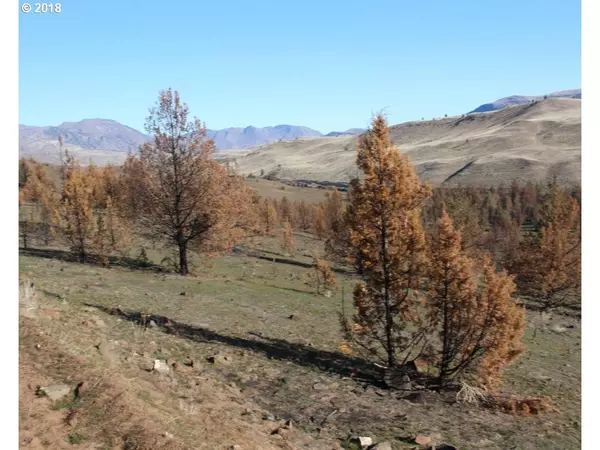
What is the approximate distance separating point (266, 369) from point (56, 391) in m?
7.83

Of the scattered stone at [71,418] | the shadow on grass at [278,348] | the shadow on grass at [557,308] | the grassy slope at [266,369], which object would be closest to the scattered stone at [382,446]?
the grassy slope at [266,369]

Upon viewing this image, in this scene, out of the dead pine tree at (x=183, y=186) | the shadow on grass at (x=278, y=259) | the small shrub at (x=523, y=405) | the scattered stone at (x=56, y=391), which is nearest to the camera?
the scattered stone at (x=56, y=391)

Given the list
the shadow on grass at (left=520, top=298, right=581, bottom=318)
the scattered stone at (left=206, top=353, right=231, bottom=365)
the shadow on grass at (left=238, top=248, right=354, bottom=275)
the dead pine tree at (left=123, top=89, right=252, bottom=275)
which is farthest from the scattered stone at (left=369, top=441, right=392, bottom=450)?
the shadow on grass at (left=238, top=248, right=354, bottom=275)

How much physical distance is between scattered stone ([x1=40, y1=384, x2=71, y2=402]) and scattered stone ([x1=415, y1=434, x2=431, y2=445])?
8432 millimetres

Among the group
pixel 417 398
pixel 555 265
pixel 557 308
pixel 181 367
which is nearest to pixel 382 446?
pixel 417 398

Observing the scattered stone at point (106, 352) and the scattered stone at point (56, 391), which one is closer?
the scattered stone at point (56, 391)

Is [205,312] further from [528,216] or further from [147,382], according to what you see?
[528,216]

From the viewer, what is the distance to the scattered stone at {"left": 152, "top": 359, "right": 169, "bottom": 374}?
39.6 feet

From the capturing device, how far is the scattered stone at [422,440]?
36.5 ft

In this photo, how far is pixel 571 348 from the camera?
82.9 feet

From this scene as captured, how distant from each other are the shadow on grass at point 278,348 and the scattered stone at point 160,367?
4.64m

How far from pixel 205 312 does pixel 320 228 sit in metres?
57.3

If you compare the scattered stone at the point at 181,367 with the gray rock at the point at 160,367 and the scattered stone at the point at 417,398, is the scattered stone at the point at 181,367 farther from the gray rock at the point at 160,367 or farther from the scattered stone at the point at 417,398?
the scattered stone at the point at 417,398
